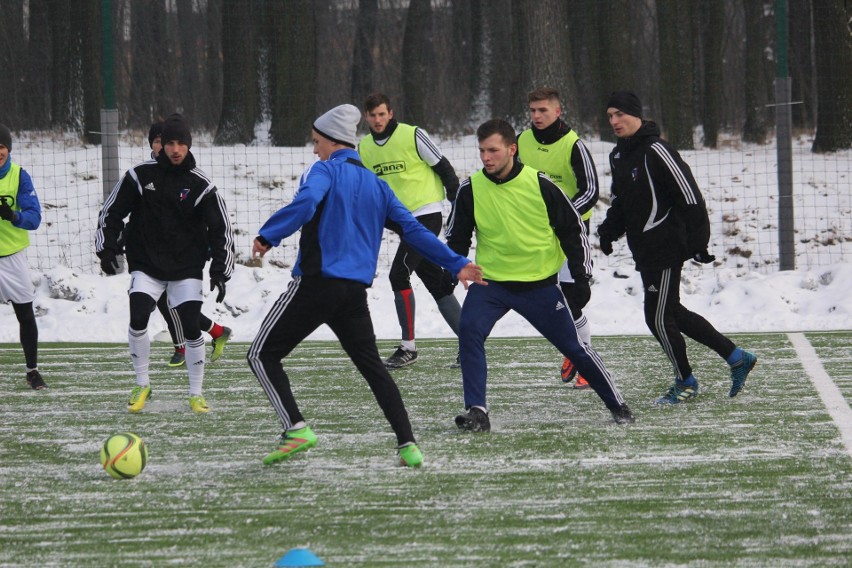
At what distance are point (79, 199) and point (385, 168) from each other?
8.18 metres

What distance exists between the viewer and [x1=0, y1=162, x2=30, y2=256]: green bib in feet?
30.2

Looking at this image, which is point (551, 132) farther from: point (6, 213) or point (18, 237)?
point (18, 237)

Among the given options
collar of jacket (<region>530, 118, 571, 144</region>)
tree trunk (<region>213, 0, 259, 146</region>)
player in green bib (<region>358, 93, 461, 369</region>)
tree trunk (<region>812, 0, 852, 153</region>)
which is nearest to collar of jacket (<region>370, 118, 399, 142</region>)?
player in green bib (<region>358, 93, 461, 369</region>)

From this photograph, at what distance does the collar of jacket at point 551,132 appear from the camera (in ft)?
29.0

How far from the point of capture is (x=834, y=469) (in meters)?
6.15

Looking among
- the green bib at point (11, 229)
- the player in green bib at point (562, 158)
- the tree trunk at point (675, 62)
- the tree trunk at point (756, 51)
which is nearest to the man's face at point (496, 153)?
the player in green bib at point (562, 158)

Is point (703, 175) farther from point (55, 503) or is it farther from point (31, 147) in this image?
point (55, 503)

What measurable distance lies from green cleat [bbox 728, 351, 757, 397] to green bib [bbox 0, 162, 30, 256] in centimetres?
513

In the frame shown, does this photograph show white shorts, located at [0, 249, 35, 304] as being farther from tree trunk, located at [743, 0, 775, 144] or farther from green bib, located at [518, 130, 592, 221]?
tree trunk, located at [743, 0, 775, 144]

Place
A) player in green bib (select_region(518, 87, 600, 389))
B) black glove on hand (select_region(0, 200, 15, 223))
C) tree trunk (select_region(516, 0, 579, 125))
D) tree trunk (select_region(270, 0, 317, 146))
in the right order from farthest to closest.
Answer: tree trunk (select_region(270, 0, 317, 146)), tree trunk (select_region(516, 0, 579, 125)), black glove on hand (select_region(0, 200, 15, 223)), player in green bib (select_region(518, 87, 600, 389))

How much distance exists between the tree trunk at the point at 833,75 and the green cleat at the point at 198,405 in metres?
11.9

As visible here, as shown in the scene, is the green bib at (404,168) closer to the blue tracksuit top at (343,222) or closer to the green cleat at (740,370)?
the green cleat at (740,370)

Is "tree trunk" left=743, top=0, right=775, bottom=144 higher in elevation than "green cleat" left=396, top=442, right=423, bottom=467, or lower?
higher

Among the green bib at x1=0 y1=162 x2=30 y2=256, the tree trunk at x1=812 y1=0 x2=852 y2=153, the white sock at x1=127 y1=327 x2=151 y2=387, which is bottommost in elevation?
the white sock at x1=127 y1=327 x2=151 y2=387
